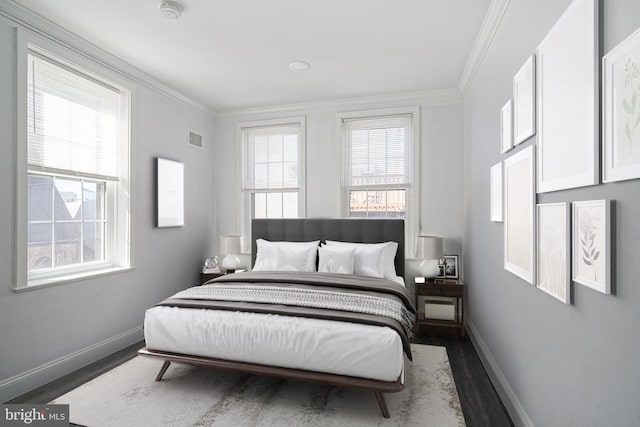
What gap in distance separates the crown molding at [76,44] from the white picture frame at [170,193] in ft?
2.78

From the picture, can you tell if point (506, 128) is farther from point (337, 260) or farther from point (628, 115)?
point (337, 260)

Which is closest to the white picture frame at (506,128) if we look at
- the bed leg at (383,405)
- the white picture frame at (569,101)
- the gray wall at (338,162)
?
the white picture frame at (569,101)

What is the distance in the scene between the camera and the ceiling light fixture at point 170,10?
239cm

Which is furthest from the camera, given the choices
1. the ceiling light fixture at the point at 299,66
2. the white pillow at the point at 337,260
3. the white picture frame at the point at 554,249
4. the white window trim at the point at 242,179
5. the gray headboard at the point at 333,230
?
the white window trim at the point at 242,179

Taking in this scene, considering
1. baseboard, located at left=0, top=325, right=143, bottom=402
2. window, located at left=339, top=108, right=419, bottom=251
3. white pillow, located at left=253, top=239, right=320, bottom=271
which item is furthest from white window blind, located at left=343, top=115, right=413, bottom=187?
baseboard, located at left=0, top=325, right=143, bottom=402

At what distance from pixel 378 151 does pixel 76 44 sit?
3330 millimetres

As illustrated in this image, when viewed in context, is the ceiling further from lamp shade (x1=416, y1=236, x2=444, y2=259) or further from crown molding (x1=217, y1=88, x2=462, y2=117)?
lamp shade (x1=416, y1=236, x2=444, y2=259)

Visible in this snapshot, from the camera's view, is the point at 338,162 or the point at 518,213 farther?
the point at 338,162

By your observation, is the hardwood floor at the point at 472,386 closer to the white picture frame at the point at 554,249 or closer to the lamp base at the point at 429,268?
the lamp base at the point at 429,268

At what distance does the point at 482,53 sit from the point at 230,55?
232 cm

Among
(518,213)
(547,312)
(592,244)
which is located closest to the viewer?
(592,244)

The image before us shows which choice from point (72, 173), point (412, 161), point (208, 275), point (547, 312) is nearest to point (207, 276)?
point (208, 275)

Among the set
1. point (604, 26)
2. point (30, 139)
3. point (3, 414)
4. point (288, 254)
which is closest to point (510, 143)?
point (604, 26)

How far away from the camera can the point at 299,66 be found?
11.3 feet
